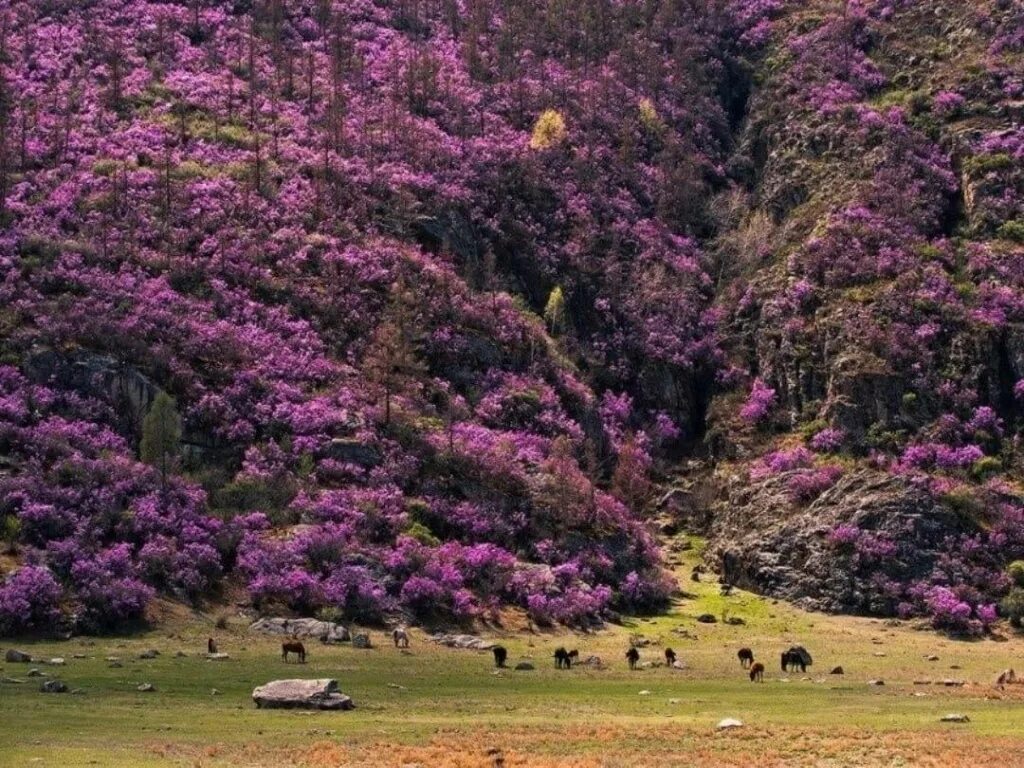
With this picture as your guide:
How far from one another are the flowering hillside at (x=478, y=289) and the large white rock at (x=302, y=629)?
4755 millimetres

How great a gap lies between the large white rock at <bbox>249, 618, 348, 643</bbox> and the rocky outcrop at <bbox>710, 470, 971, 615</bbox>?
40.4 metres

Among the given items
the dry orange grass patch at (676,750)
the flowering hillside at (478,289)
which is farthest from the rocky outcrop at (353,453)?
the dry orange grass patch at (676,750)

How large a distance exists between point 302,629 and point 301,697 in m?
25.5

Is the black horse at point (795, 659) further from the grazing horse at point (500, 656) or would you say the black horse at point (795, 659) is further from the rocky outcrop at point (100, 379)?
the rocky outcrop at point (100, 379)

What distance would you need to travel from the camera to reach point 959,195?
13075 cm

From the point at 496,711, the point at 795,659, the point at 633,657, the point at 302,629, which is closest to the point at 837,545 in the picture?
the point at 795,659

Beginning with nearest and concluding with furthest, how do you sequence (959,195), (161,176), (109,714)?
(109,714) → (161,176) → (959,195)

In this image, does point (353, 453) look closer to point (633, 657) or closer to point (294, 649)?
point (294, 649)

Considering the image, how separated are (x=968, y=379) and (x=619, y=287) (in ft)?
128

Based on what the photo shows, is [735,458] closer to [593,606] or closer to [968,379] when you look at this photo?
[968,379]

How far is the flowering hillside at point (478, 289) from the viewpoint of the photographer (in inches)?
3359

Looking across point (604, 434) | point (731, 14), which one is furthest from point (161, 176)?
point (731, 14)

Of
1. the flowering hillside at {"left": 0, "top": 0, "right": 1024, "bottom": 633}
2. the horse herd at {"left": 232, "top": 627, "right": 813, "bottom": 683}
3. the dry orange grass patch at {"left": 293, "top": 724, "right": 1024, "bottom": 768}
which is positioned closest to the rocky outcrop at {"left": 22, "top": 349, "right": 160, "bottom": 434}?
the flowering hillside at {"left": 0, "top": 0, "right": 1024, "bottom": 633}

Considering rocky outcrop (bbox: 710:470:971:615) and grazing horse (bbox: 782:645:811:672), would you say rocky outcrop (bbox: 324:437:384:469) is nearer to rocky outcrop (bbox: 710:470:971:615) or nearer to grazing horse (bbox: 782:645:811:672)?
rocky outcrop (bbox: 710:470:971:615)
